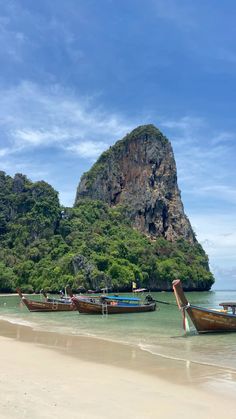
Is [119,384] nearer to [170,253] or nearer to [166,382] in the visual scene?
[166,382]

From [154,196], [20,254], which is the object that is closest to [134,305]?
[20,254]

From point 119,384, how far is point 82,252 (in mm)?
78466

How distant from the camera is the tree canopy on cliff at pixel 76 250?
79875 mm

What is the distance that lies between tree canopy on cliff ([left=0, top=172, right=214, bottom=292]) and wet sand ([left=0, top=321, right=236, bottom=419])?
2528 inches

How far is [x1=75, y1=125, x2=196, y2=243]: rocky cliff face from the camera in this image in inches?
4732

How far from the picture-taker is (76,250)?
287 ft

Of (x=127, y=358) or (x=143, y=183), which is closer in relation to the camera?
(x=127, y=358)

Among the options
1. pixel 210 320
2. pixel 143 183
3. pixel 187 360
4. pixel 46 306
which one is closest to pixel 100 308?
pixel 46 306

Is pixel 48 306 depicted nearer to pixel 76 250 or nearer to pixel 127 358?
pixel 127 358

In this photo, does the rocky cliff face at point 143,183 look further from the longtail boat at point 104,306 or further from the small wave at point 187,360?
the small wave at point 187,360

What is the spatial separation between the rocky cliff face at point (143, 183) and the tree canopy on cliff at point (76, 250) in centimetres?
659

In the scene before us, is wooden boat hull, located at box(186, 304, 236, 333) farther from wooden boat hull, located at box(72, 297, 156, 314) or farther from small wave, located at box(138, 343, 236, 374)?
wooden boat hull, located at box(72, 297, 156, 314)

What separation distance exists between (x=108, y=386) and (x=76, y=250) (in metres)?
79.6

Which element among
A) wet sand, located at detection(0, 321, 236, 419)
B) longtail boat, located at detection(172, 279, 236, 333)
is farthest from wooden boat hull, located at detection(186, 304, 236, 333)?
wet sand, located at detection(0, 321, 236, 419)
